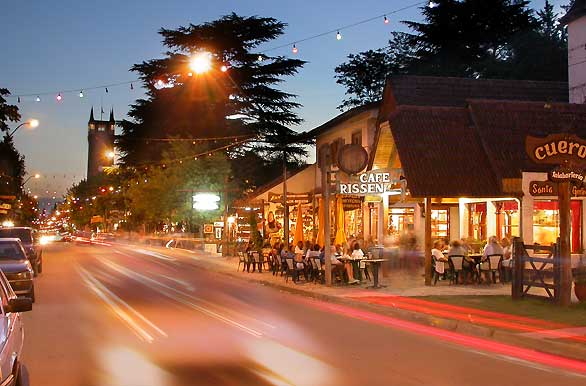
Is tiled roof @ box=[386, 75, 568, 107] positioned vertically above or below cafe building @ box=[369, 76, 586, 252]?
above

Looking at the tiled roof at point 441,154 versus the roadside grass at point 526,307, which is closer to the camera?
the roadside grass at point 526,307

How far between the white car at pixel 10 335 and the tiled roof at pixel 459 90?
2096 cm

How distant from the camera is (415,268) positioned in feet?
87.7

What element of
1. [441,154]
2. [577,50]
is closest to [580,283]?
[441,154]

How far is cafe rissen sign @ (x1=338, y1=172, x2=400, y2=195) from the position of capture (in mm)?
24625

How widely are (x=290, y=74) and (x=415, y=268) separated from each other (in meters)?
30.0

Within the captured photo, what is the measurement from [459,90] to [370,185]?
25.2 ft

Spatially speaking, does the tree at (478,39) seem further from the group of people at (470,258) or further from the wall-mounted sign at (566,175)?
the wall-mounted sign at (566,175)

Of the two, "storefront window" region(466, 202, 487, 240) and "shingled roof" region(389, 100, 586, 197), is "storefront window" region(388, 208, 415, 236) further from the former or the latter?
"shingled roof" region(389, 100, 586, 197)

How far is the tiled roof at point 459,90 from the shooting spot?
28.5 m

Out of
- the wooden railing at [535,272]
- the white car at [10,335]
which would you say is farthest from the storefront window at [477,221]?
the white car at [10,335]

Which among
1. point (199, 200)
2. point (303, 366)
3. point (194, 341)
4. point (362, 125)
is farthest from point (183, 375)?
point (199, 200)

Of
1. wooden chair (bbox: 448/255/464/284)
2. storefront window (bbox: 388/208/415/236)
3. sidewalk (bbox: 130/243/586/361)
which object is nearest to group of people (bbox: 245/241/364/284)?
sidewalk (bbox: 130/243/586/361)

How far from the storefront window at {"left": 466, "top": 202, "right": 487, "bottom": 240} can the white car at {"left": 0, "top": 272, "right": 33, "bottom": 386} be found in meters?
22.7
